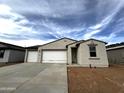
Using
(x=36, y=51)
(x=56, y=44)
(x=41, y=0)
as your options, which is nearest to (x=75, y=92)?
(x=41, y=0)

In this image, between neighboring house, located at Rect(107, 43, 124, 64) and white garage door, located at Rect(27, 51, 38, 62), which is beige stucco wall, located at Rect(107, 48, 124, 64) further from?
white garage door, located at Rect(27, 51, 38, 62)

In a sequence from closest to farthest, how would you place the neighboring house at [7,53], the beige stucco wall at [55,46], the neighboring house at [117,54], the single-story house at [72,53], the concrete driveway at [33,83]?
the concrete driveway at [33,83], the single-story house at [72,53], the neighboring house at [117,54], the neighboring house at [7,53], the beige stucco wall at [55,46]

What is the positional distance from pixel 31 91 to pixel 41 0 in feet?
24.2

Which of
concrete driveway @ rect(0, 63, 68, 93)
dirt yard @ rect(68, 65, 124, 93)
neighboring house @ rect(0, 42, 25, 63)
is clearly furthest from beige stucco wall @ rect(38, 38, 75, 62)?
dirt yard @ rect(68, 65, 124, 93)

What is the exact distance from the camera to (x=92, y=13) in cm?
1095

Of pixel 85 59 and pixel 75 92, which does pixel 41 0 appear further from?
pixel 85 59

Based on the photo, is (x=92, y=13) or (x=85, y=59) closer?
(x=92, y=13)

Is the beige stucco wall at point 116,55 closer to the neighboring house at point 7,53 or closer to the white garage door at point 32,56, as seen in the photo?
the white garage door at point 32,56

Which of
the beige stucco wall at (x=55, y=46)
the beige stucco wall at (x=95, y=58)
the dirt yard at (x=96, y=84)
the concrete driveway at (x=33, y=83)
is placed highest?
the beige stucco wall at (x=55, y=46)

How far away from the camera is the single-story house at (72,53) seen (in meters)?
13.1

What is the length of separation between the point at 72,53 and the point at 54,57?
368cm

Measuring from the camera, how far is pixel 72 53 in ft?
55.7

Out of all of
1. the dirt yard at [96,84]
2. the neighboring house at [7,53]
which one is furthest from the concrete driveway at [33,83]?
the neighboring house at [7,53]

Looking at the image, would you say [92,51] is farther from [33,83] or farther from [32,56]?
[32,56]
